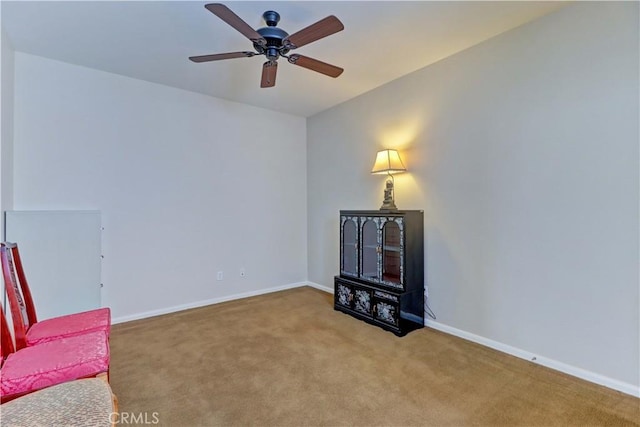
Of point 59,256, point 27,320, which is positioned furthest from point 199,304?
point 27,320

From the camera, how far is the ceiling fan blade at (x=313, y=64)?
2.31m

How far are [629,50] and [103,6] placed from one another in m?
3.58

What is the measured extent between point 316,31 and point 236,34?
95 centimetres

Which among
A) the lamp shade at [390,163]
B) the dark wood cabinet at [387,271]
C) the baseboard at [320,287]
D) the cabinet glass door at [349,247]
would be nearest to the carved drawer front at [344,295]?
the dark wood cabinet at [387,271]

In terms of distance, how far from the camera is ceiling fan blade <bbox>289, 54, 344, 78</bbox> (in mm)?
2312

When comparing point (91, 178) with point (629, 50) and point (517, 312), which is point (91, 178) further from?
point (629, 50)

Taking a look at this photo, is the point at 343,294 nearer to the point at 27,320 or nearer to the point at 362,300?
the point at 362,300

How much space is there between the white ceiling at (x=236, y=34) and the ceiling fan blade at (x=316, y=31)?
1.04ft

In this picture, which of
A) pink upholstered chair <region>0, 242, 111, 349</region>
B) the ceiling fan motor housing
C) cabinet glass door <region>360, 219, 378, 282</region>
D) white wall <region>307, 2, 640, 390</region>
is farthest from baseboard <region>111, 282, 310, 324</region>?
the ceiling fan motor housing

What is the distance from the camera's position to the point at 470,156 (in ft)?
9.46

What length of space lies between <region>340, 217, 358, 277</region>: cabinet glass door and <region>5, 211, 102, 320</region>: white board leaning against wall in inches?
101

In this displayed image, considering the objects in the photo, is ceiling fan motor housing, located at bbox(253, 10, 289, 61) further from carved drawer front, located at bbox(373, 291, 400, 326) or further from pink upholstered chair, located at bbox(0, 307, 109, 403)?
carved drawer front, located at bbox(373, 291, 400, 326)

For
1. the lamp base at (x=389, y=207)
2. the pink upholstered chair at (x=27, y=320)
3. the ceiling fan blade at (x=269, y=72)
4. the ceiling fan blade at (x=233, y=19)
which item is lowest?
the pink upholstered chair at (x=27, y=320)

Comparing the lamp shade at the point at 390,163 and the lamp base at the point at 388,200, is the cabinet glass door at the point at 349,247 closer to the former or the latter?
the lamp base at the point at 388,200
